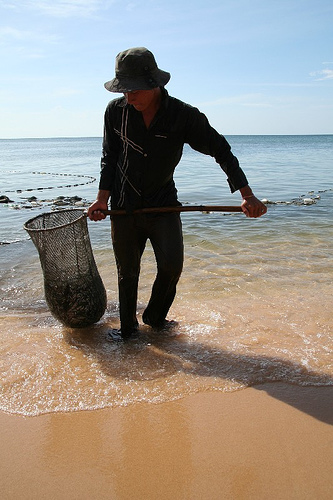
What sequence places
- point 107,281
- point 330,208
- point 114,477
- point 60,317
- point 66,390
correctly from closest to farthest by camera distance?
point 114,477, point 66,390, point 60,317, point 107,281, point 330,208

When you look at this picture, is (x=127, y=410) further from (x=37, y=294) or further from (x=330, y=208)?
(x=330, y=208)

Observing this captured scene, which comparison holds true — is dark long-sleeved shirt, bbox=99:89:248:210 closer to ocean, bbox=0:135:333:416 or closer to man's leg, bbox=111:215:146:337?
man's leg, bbox=111:215:146:337

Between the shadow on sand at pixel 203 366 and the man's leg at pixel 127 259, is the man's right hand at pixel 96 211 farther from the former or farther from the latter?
the shadow on sand at pixel 203 366

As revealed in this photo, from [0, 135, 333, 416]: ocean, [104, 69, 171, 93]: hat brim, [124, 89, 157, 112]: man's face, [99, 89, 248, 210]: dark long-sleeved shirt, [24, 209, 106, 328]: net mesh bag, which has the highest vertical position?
[104, 69, 171, 93]: hat brim

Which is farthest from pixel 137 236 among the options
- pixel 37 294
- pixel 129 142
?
pixel 37 294

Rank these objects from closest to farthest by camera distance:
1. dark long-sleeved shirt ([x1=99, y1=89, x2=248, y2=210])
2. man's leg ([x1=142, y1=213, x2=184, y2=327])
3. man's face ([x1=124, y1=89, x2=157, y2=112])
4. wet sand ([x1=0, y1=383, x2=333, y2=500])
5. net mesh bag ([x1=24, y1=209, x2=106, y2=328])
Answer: wet sand ([x1=0, y1=383, x2=333, y2=500]) < man's face ([x1=124, y1=89, x2=157, y2=112]) < dark long-sleeved shirt ([x1=99, y1=89, x2=248, y2=210]) < man's leg ([x1=142, y1=213, x2=184, y2=327]) < net mesh bag ([x1=24, y1=209, x2=106, y2=328])

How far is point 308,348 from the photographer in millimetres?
3568

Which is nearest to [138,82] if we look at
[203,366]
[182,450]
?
[203,366]

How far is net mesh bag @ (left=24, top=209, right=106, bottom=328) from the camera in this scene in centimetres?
383

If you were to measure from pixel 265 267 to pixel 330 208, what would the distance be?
583 cm

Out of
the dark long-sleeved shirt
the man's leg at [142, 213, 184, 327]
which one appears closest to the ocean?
the man's leg at [142, 213, 184, 327]

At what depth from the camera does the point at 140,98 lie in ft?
10.6

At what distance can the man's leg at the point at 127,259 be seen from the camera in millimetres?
3660

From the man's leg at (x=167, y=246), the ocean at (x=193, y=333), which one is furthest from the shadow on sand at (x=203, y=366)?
the man's leg at (x=167, y=246)
